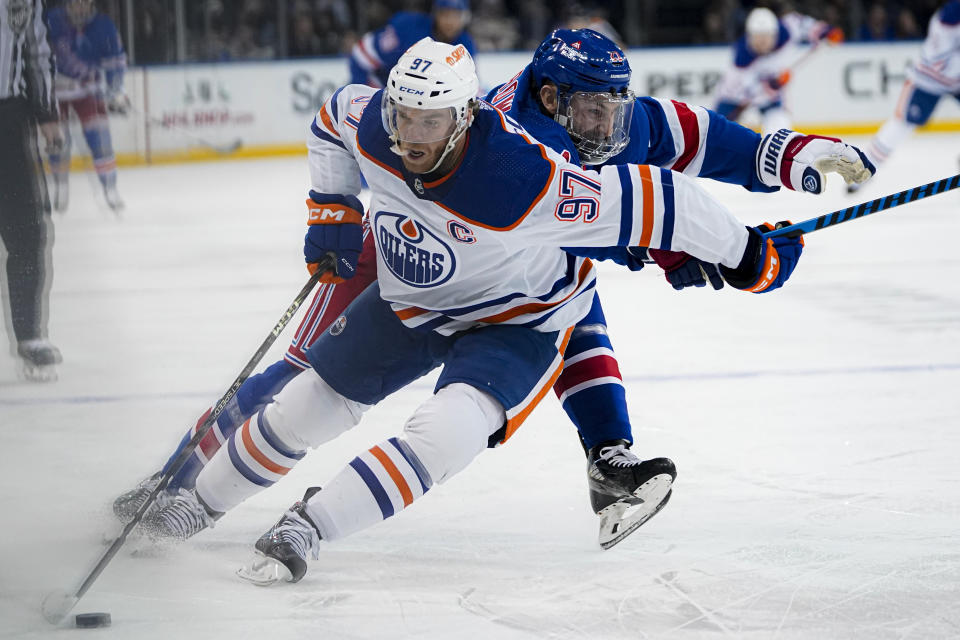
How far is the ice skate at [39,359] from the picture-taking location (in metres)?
2.41

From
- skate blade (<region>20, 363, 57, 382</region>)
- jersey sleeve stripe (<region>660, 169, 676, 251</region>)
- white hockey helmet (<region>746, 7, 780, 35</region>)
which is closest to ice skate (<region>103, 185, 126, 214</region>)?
skate blade (<region>20, 363, 57, 382</region>)

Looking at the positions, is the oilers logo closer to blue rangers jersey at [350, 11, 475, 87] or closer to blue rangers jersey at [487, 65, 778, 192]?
blue rangers jersey at [487, 65, 778, 192]

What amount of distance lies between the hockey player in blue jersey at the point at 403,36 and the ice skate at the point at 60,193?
4135mm

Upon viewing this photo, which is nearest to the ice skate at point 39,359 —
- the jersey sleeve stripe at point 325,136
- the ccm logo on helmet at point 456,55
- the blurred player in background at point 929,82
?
the jersey sleeve stripe at point 325,136

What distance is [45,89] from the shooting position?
2.32 m

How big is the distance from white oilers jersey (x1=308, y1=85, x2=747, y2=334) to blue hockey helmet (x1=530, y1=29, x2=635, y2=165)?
22 centimetres

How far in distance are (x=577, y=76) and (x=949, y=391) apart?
1.56m

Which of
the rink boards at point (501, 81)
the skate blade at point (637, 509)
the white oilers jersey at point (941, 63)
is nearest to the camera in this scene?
the skate blade at point (637, 509)

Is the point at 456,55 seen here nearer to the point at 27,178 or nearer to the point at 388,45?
the point at 27,178

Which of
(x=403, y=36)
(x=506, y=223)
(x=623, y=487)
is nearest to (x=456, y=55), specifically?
(x=506, y=223)

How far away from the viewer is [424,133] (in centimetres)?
191

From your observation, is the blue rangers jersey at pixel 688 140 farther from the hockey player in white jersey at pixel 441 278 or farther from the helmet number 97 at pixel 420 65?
the helmet number 97 at pixel 420 65

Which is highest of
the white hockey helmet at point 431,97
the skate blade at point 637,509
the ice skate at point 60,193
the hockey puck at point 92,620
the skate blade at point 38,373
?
the white hockey helmet at point 431,97

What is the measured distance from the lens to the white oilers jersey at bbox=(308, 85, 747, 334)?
1910 millimetres
